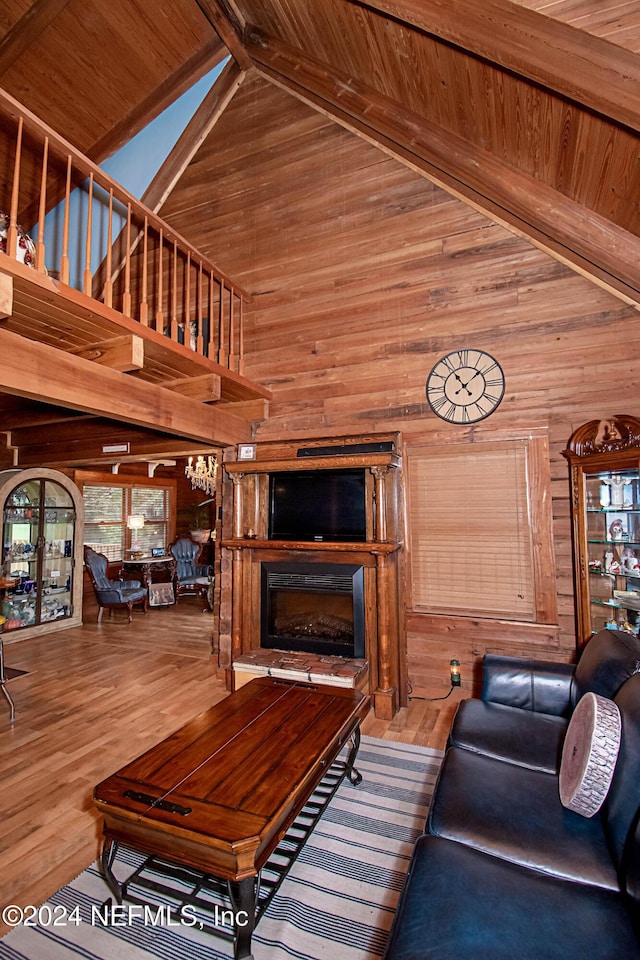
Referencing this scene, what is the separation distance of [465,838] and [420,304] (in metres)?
3.55

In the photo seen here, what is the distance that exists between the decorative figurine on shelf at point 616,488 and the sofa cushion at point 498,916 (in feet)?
7.38

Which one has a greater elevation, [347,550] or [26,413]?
[26,413]

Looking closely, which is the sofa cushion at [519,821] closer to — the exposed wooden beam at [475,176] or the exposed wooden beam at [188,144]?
the exposed wooden beam at [475,176]

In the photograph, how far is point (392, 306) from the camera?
12.9 ft

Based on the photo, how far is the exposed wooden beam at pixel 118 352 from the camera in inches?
110

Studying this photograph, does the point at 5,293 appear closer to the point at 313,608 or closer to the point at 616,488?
the point at 313,608

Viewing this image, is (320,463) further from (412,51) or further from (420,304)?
(412,51)

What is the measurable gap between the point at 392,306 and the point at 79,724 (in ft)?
13.6

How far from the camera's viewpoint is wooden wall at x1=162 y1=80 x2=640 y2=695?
3.36 meters

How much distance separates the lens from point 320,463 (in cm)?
384

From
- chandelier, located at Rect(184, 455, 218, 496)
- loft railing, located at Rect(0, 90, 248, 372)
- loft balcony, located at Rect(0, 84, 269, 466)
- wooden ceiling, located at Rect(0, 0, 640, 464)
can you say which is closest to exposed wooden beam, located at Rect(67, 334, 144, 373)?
loft balcony, located at Rect(0, 84, 269, 466)

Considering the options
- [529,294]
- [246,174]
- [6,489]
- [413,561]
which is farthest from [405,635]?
[6,489]

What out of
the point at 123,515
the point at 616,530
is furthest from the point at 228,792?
the point at 123,515

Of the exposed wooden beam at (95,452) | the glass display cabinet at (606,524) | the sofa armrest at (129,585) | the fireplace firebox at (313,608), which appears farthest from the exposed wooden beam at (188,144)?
the glass display cabinet at (606,524)
